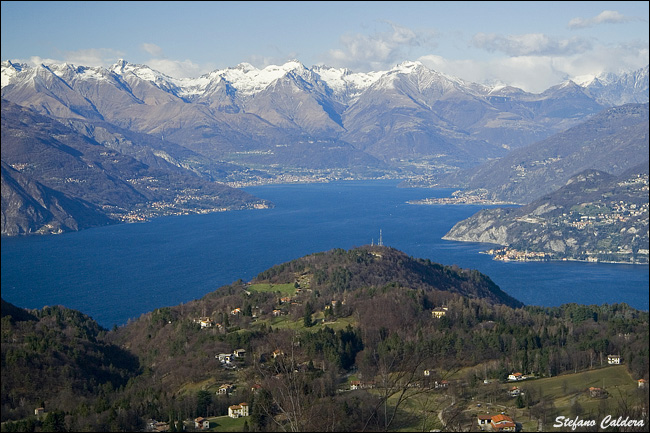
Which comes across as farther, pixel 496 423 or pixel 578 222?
pixel 578 222

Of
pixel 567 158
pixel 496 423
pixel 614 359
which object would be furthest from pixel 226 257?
pixel 567 158

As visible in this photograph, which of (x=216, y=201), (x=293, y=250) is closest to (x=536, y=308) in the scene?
(x=293, y=250)

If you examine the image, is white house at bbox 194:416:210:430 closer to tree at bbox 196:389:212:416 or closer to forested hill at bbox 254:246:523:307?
tree at bbox 196:389:212:416

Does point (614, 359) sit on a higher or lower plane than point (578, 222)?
lower

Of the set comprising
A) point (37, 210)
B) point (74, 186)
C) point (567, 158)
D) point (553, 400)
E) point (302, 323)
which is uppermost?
point (567, 158)

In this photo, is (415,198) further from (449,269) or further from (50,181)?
(449,269)

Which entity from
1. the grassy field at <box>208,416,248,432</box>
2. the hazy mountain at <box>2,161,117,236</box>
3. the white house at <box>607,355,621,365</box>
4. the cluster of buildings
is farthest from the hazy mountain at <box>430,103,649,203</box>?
the grassy field at <box>208,416,248,432</box>

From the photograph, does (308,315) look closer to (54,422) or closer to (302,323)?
(302,323)

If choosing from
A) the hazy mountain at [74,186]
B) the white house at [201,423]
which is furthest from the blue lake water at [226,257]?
the white house at [201,423]
